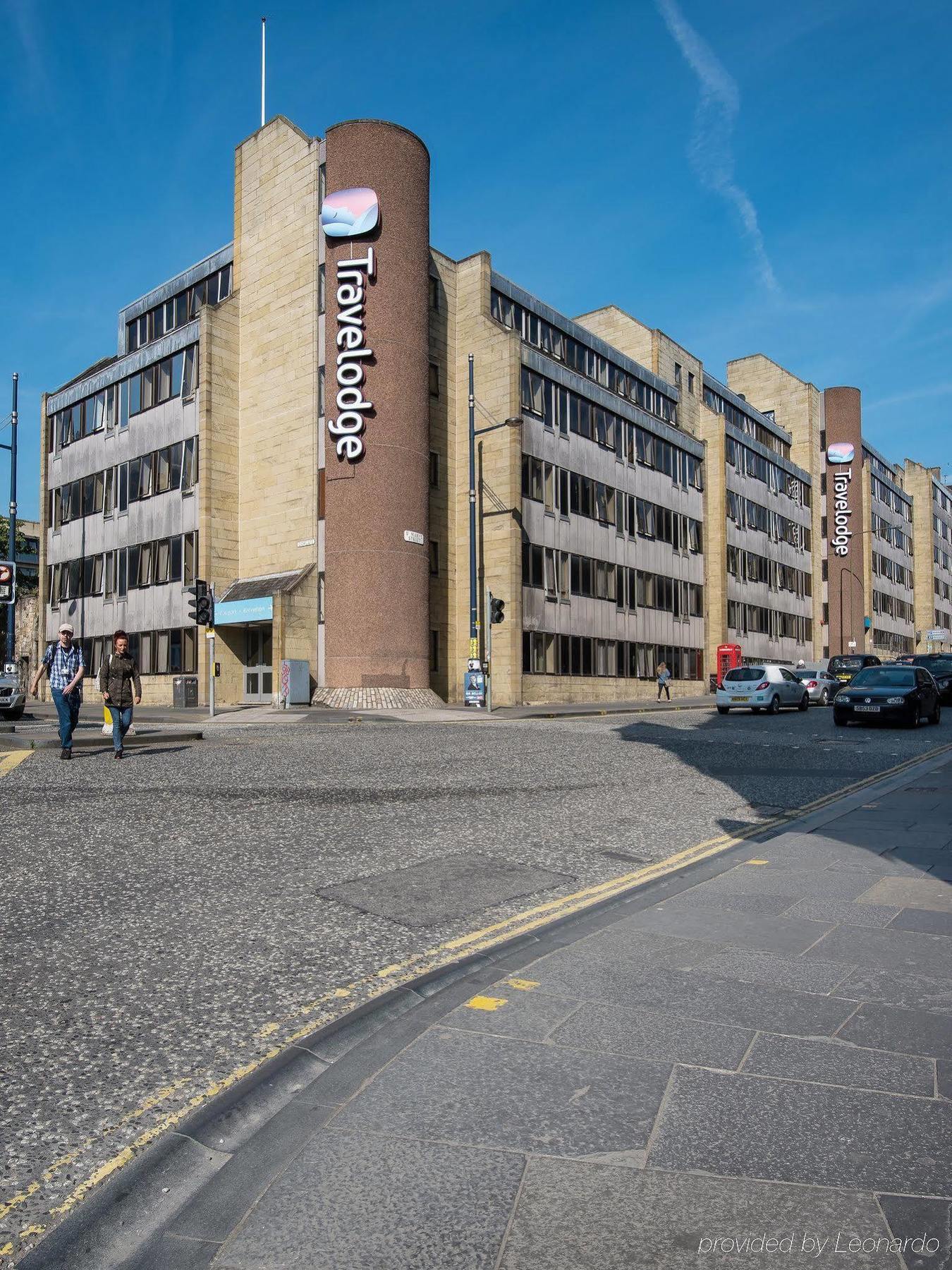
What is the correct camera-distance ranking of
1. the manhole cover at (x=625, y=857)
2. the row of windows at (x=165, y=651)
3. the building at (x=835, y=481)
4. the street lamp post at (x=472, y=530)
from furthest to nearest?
the building at (x=835, y=481), the row of windows at (x=165, y=651), the street lamp post at (x=472, y=530), the manhole cover at (x=625, y=857)

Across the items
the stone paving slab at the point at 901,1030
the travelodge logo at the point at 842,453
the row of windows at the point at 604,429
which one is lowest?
the stone paving slab at the point at 901,1030

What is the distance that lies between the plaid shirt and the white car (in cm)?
2069

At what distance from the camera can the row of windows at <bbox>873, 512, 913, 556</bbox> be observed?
8050 centimetres

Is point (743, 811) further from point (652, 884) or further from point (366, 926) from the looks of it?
point (366, 926)

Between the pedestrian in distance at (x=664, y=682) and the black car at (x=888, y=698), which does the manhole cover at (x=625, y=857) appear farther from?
the pedestrian in distance at (x=664, y=682)

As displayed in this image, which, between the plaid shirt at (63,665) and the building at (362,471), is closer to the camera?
the plaid shirt at (63,665)

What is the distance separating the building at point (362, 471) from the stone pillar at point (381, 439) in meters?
0.08

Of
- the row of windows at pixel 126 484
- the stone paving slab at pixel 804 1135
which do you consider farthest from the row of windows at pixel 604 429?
the stone paving slab at pixel 804 1135

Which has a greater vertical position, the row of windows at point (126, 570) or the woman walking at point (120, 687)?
the row of windows at point (126, 570)

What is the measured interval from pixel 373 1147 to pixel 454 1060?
27.4 inches

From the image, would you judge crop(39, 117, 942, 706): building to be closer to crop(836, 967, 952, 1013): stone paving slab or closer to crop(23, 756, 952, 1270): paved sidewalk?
crop(836, 967, 952, 1013): stone paving slab

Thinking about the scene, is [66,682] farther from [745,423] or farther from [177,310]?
[745,423]

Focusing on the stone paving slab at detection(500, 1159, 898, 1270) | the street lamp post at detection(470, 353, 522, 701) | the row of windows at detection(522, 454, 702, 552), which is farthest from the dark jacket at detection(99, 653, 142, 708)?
the row of windows at detection(522, 454, 702, 552)

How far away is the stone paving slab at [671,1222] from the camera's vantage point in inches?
93.7
